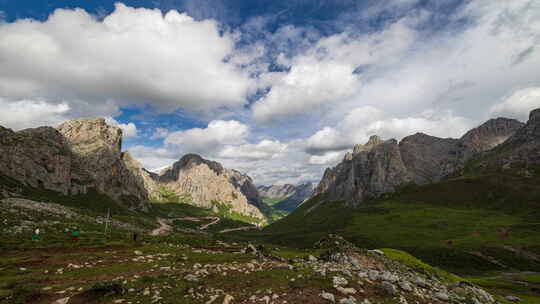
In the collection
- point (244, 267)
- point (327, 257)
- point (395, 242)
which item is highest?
point (244, 267)

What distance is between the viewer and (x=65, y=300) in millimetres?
15883

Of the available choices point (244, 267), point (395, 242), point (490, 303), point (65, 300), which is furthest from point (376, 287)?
point (395, 242)

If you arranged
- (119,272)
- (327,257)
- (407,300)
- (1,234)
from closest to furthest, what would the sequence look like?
(407,300) → (119,272) → (1,234) → (327,257)

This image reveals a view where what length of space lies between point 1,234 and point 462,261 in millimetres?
167526

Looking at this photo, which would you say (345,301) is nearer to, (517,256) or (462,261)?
(462,261)

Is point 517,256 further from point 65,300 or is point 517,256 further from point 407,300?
point 65,300

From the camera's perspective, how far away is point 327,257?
46.9m

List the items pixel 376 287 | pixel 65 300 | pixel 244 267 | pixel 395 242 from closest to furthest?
pixel 65 300, pixel 376 287, pixel 244 267, pixel 395 242

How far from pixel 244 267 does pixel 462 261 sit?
474 ft

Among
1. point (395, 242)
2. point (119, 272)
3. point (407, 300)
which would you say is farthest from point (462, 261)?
point (119, 272)

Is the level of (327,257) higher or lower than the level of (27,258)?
lower

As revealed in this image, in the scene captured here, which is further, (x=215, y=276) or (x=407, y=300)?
(x=215, y=276)

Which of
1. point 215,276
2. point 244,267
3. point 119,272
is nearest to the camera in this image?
point 215,276

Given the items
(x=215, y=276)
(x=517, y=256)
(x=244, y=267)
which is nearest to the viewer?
(x=215, y=276)
